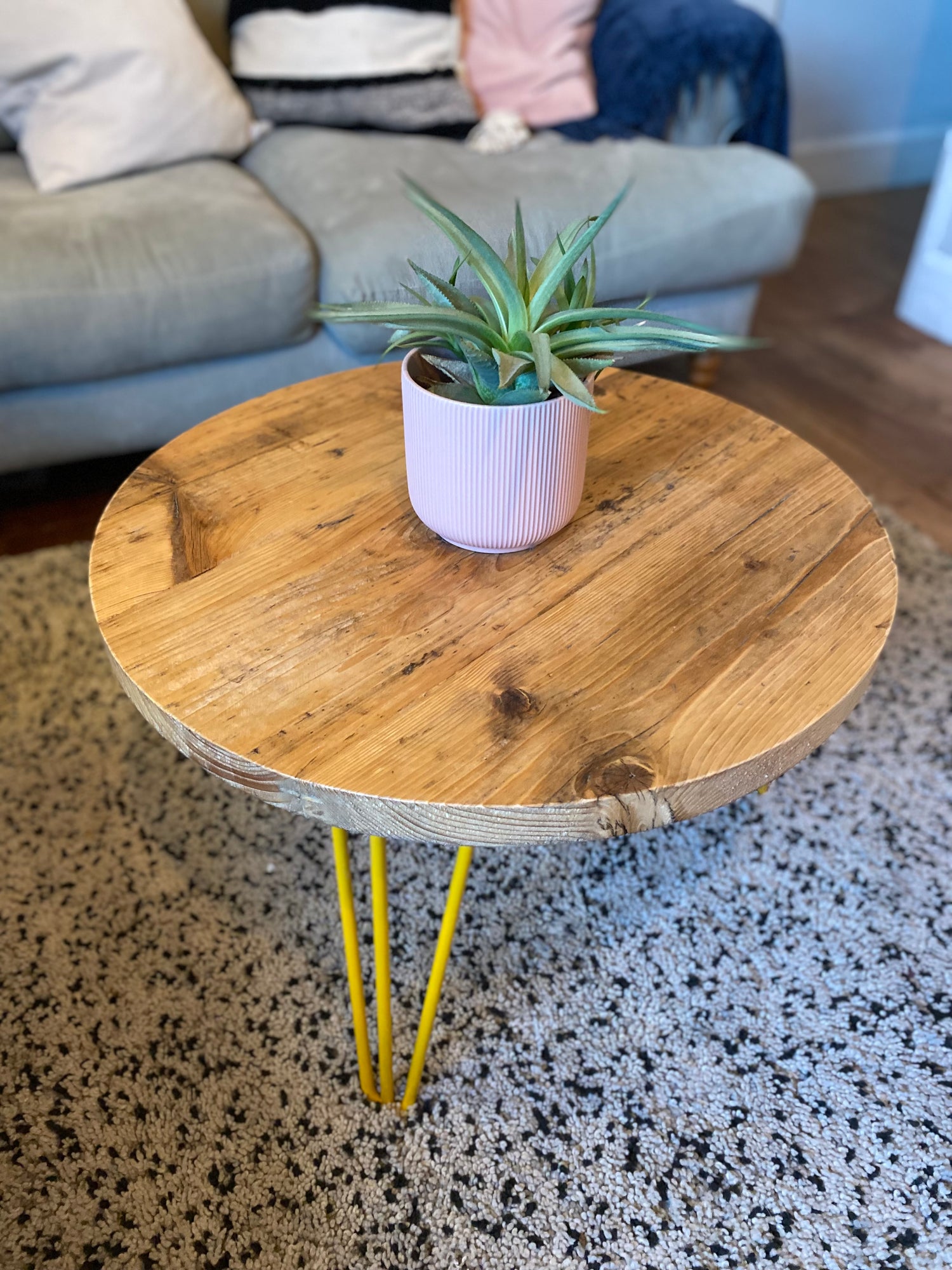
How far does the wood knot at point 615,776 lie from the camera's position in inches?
24.9

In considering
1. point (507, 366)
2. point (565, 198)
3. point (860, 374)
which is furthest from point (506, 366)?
point (860, 374)

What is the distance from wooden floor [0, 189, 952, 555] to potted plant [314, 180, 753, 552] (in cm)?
100

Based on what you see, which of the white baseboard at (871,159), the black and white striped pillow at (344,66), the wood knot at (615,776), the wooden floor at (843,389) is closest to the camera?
the wood knot at (615,776)

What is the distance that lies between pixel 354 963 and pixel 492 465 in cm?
44

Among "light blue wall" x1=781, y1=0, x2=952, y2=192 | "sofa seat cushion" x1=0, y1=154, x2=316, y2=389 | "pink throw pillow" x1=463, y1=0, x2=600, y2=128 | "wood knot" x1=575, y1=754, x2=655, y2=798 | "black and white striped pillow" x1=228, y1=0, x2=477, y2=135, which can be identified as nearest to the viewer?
"wood knot" x1=575, y1=754, x2=655, y2=798

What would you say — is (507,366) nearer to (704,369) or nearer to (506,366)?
(506,366)

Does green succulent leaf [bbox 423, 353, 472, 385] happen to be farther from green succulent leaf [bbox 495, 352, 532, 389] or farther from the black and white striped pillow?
the black and white striped pillow

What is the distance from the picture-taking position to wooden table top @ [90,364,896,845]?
2.13 ft

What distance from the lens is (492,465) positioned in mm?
771

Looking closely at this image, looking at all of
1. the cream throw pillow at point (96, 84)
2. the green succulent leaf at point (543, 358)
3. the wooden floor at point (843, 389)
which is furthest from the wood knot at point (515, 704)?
the cream throw pillow at point (96, 84)

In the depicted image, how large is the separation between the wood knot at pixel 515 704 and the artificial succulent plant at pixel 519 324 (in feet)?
0.72

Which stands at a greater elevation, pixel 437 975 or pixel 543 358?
pixel 543 358

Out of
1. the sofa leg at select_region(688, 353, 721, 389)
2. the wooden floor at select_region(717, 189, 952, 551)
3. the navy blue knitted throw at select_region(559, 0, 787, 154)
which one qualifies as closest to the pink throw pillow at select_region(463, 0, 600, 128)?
the navy blue knitted throw at select_region(559, 0, 787, 154)

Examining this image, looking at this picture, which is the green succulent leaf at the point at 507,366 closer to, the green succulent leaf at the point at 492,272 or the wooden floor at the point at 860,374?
the green succulent leaf at the point at 492,272
